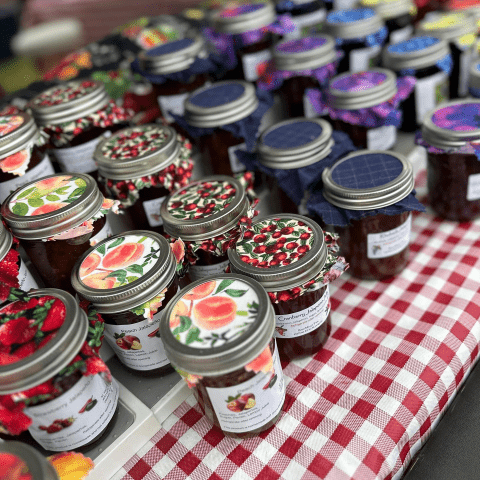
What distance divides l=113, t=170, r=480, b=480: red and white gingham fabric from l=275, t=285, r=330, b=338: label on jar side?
84 millimetres

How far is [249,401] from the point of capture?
573 mm

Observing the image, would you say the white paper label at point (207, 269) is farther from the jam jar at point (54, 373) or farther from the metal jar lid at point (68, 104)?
the metal jar lid at point (68, 104)

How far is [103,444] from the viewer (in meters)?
0.62

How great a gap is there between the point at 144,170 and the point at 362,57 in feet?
2.34

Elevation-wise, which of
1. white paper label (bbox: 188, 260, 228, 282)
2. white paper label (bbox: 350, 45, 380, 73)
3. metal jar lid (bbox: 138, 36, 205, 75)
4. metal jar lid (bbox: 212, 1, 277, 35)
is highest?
metal jar lid (bbox: 212, 1, 277, 35)

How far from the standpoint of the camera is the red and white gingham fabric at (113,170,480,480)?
1.98 ft

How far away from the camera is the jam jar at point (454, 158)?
82cm

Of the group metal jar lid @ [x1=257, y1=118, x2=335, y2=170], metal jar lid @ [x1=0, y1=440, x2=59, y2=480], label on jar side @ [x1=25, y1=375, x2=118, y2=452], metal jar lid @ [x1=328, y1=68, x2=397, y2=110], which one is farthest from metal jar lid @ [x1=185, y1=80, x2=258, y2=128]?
metal jar lid @ [x1=0, y1=440, x2=59, y2=480]

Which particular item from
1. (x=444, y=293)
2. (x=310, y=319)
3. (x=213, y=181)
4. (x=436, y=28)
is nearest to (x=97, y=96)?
(x=213, y=181)

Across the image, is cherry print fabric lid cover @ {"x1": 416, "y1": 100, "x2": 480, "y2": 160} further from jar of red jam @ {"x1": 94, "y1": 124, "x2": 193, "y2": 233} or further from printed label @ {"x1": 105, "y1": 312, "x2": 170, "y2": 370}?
→ printed label @ {"x1": 105, "y1": 312, "x2": 170, "y2": 370}

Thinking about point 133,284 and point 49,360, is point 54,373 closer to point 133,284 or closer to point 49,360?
point 49,360

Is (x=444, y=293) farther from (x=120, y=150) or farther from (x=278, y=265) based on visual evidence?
(x=120, y=150)

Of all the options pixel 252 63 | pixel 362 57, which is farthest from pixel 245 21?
pixel 362 57

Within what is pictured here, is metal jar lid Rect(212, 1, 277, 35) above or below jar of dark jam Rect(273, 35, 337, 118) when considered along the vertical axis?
above
